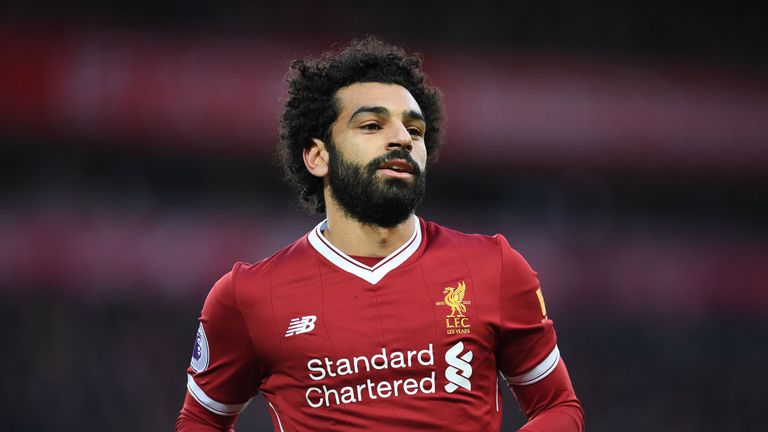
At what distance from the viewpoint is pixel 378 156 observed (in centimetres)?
213

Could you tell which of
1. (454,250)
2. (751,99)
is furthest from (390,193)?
(751,99)

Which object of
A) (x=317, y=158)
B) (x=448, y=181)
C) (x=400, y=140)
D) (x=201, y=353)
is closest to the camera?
(x=400, y=140)

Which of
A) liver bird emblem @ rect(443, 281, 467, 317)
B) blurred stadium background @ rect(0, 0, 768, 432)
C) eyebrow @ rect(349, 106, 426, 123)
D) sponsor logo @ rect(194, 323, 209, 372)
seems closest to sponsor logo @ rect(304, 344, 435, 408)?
liver bird emblem @ rect(443, 281, 467, 317)

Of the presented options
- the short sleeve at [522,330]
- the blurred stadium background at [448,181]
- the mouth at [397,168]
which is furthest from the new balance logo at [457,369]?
the blurred stadium background at [448,181]

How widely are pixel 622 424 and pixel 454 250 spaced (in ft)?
14.9

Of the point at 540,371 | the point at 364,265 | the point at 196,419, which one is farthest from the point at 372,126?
the point at 196,419

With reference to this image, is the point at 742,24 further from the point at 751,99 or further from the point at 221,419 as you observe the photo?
the point at 221,419

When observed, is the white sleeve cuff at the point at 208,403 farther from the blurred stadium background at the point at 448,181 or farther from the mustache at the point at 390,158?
the blurred stadium background at the point at 448,181

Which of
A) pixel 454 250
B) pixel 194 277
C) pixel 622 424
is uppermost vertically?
pixel 454 250

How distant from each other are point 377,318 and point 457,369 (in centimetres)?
21

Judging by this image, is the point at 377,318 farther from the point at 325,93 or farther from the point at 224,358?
the point at 325,93

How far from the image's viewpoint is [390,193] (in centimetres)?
212

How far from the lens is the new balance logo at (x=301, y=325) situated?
6.84 feet

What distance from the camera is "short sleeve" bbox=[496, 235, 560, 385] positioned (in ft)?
6.88
